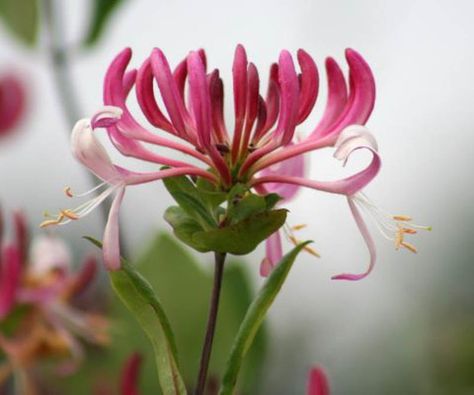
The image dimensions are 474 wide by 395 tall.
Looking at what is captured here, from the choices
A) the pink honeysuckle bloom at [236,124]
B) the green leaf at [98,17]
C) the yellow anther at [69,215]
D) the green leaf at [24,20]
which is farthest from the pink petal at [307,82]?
the green leaf at [24,20]

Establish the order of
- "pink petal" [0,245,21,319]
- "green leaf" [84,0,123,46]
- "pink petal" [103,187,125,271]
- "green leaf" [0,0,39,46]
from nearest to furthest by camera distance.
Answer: "pink petal" [103,187,125,271], "pink petal" [0,245,21,319], "green leaf" [84,0,123,46], "green leaf" [0,0,39,46]

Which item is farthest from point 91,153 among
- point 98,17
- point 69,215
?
point 98,17

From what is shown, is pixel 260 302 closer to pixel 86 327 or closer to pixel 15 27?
pixel 86 327

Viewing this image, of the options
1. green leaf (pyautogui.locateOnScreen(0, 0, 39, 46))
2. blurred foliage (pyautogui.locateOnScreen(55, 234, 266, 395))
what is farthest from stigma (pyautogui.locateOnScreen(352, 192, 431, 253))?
green leaf (pyautogui.locateOnScreen(0, 0, 39, 46))

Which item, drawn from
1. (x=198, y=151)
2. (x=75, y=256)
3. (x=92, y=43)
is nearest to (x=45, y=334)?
(x=92, y=43)

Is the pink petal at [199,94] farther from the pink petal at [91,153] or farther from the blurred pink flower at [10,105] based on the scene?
the blurred pink flower at [10,105]

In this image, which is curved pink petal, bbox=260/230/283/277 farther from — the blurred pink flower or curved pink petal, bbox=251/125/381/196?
the blurred pink flower
